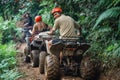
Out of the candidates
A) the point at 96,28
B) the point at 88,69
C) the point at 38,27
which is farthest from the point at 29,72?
the point at 96,28

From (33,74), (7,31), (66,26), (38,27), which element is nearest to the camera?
(66,26)

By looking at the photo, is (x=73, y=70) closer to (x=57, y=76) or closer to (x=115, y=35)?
(x=57, y=76)

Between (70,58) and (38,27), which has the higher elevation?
(38,27)

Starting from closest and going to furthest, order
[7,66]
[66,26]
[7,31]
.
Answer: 1. [66,26]
2. [7,66]
3. [7,31]

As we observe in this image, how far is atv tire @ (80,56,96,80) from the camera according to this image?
25.5 ft

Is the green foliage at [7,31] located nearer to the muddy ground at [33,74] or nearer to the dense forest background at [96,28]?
the dense forest background at [96,28]

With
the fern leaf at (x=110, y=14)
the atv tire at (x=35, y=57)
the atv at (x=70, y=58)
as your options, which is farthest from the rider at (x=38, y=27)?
the fern leaf at (x=110, y=14)

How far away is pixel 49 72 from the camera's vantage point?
7.78 metres

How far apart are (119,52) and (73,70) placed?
193 cm

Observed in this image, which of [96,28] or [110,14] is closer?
→ [110,14]

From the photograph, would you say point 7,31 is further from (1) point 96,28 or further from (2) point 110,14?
(2) point 110,14

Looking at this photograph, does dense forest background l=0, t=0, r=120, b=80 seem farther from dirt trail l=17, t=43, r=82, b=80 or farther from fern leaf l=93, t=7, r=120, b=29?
dirt trail l=17, t=43, r=82, b=80

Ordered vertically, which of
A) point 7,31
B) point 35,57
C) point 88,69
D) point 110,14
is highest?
point 110,14

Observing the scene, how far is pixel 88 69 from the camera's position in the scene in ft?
25.5
